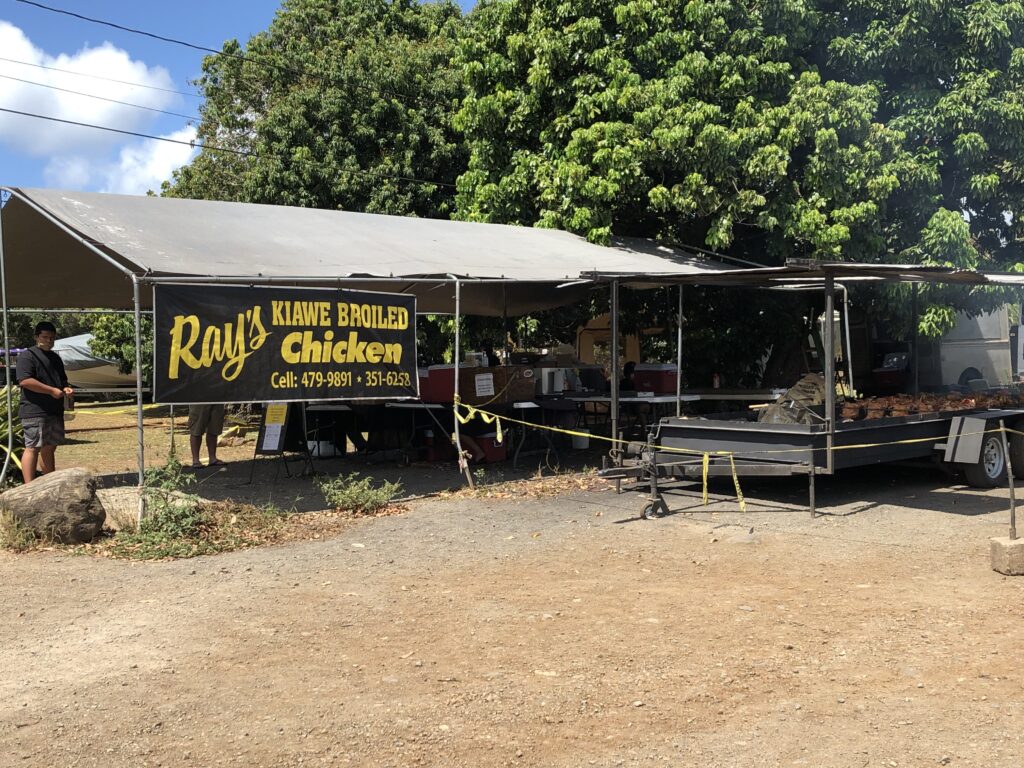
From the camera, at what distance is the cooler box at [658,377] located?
14.9 metres

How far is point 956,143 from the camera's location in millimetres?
15039

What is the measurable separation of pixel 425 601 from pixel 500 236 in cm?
907

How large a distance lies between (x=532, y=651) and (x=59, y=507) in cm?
504

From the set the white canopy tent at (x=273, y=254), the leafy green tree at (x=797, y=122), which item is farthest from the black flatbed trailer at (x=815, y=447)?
the leafy green tree at (x=797, y=122)

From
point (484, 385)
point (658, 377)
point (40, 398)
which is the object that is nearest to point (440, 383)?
point (484, 385)

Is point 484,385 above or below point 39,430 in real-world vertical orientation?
above

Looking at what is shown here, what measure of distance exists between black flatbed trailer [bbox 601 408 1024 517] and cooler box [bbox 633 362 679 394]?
3237mm

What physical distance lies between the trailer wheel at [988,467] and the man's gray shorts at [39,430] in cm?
1017

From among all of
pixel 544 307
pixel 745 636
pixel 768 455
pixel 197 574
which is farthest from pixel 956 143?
pixel 197 574

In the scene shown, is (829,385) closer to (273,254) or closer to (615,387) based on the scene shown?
(615,387)

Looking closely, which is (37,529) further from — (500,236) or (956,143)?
(956,143)

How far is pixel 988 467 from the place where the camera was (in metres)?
11.2

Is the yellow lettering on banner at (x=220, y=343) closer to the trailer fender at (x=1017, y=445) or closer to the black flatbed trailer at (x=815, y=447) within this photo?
the black flatbed trailer at (x=815, y=447)

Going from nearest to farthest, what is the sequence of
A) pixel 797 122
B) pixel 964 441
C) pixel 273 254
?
pixel 964 441, pixel 273 254, pixel 797 122
